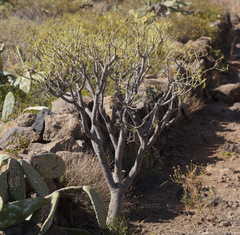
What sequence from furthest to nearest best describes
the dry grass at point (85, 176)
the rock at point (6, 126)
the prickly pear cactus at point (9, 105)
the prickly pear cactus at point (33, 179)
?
the prickly pear cactus at point (9, 105) → the rock at point (6, 126) → the dry grass at point (85, 176) → the prickly pear cactus at point (33, 179)

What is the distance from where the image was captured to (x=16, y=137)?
197 inches

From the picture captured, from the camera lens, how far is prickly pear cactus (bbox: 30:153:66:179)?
3703mm

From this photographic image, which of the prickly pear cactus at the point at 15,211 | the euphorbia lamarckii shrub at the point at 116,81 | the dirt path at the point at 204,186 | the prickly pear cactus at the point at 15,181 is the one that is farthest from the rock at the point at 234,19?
the prickly pear cactus at the point at 15,211

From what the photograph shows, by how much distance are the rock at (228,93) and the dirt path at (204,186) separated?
1.11 metres

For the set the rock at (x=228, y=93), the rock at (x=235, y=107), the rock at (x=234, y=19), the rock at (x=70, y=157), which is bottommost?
the rock at (x=235, y=107)

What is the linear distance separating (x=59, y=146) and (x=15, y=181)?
5.57 ft

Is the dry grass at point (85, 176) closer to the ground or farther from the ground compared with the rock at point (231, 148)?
farther from the ground

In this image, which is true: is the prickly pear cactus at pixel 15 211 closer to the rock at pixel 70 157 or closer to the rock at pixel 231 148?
the rock at pixel 70 157

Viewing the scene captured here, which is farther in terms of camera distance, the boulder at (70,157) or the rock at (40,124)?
the rock at (40,124)

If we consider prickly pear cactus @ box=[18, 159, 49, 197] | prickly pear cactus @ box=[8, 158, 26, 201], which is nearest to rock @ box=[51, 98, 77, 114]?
prickly pear cactus @ box=[18, 159, 49, 197]

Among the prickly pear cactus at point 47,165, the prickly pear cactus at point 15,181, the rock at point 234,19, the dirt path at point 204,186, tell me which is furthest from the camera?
the rock at point 234,19

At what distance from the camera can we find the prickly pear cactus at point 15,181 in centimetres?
311

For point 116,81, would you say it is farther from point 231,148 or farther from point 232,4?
point 232,4

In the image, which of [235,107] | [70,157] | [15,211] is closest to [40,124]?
[70,157]
